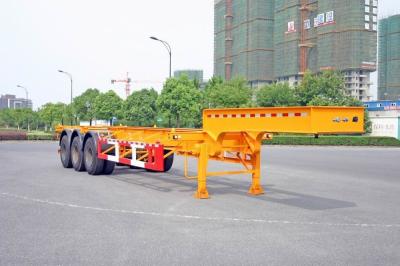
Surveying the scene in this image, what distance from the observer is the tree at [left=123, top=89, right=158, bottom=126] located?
6919cm

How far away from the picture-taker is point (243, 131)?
990 centimetres

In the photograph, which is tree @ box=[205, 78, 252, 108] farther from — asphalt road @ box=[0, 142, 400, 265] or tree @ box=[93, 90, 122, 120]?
asphalt road @ box=[0, 142, 400, 265]

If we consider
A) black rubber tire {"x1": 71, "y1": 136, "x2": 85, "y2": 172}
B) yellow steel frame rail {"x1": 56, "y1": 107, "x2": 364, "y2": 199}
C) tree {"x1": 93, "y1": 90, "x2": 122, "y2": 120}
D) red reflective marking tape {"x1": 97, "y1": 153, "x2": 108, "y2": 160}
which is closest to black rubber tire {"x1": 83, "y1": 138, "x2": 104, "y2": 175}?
red reflective marking tape {"x1": 97, "y1": 153, "x2": 108, "y2": 160}

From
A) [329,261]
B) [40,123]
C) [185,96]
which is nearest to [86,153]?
[329,261]

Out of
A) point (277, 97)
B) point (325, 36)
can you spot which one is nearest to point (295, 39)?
point (325, 36)

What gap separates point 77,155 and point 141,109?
5366cm

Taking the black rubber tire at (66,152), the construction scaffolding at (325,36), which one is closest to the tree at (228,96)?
the black rubber tire at (66,152)

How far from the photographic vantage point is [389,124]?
57.7m

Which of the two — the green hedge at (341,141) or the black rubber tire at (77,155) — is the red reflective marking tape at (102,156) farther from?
the green hedge at (341,141)

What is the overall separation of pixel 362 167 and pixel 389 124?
4271 centimetres

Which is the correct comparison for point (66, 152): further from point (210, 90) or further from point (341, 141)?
point (210, 90)

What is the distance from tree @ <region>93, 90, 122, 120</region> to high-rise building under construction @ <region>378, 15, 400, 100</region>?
90.0m

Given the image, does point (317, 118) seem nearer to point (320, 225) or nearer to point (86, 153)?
point (320, 225)

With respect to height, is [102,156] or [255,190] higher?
[102,156]
